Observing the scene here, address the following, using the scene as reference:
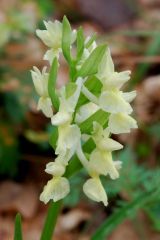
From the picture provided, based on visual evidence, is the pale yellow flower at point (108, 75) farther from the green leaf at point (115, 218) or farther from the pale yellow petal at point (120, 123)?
the green leaf at point (115, 218)

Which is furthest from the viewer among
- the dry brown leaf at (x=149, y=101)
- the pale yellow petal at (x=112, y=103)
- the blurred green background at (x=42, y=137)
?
the dry brown leaf at (x=149, y=101)

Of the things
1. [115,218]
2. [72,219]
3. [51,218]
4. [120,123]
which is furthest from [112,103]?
[72,219]

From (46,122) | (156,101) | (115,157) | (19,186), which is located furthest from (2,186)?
(156,101)

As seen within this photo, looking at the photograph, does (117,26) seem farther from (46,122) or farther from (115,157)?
(115,157)

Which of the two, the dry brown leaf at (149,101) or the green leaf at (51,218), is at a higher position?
the green leaf at (51,218)

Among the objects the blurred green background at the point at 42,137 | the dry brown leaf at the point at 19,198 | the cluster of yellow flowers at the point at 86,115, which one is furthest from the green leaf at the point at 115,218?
the dry brown leaf at the point at 19,198

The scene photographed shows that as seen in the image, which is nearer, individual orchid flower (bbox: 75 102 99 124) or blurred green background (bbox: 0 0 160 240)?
individual orchid flower (bbox: 75 102 99 124)

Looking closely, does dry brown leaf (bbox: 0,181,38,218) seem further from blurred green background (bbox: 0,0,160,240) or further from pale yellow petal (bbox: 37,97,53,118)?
pale yellow petal (bbox: 37,97,53,118)

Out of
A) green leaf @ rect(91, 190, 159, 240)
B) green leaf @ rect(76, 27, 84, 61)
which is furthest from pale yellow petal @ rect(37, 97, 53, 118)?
green leaf @ rect(91, 190, 159, 240)
